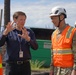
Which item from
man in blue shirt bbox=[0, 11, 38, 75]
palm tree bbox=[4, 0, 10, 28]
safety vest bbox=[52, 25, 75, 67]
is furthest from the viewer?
palm tree bbox=[4, 0, 10, 28]

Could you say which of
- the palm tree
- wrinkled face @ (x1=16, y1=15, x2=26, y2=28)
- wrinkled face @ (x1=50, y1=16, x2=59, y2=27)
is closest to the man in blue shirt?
wrinkled face @ (x1=16, y1=15, x2=26, y2=28)

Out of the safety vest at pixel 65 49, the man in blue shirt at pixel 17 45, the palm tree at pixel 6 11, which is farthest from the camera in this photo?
the palm tree at pixel 6 11

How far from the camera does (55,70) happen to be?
597 cm

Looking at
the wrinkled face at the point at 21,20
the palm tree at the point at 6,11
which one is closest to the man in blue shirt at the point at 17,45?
the wrinkled face at the point at 21,20

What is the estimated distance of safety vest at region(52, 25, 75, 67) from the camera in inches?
226

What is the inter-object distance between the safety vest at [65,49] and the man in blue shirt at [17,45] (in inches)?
36.6

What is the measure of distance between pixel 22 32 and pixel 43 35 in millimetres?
10084

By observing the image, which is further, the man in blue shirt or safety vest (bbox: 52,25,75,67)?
the man in blue shirt

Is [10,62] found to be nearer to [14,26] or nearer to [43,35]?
[14,26]

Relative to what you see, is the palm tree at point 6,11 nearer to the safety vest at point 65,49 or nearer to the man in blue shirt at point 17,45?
the man in blue shirt at point 17,45

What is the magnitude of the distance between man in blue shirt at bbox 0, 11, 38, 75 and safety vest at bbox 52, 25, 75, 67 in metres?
0.93

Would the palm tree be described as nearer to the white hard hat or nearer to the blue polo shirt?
the blue polo shirt

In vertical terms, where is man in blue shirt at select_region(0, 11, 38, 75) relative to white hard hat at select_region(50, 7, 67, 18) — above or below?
below

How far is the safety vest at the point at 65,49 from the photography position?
5747mm
